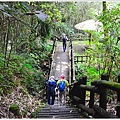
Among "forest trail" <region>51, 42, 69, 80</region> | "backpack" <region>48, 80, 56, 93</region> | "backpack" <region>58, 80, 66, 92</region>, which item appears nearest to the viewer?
"backpack" <region>48, 80, 56, 93</region>

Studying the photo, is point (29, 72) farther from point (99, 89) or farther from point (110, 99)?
point (99, 89)

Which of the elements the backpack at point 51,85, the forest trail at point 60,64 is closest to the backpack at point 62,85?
the backpack at point 51,85

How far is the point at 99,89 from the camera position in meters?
3.73

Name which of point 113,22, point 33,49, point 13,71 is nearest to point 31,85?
point 13,71

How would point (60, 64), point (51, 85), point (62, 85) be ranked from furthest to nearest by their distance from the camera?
1. point (60, 64)
2. point (62, 85)
3. point (51, 85)

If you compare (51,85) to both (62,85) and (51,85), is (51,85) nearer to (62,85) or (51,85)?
(51,85)

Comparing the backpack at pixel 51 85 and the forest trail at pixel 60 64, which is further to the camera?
the forest trail at pixel 60 64

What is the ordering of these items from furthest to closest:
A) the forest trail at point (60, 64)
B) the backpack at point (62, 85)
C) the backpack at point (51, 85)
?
the forest trail at point (60, 64) < the backpack at point (62, 85) < the backpack at point (51, 85)

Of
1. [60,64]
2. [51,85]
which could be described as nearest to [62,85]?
[51,85]

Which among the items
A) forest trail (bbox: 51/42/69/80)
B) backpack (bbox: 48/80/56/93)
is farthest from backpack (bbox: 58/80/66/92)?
forest trail (bbox: 51/42/69/80)

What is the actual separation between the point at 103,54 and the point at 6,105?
540 cm

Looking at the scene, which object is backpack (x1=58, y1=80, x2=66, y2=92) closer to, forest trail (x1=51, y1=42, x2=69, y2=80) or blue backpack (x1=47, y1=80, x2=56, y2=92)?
blue backpack (x1=47, y1=80, x2=56, y2=92)

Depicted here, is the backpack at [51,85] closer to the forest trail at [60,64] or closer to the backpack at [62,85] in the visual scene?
the backpack at [62,85]

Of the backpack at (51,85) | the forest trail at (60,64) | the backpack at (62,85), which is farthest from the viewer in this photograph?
the forest trail at (60,64)
